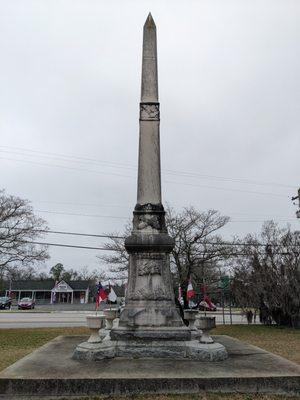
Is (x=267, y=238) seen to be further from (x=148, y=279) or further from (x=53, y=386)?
(x=53, y=386)

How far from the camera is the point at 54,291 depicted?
67688 millimetres

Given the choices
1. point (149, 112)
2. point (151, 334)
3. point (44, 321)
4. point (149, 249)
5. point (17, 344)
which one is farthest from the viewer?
point (44, 321)

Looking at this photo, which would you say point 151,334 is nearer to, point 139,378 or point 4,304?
point 139,378

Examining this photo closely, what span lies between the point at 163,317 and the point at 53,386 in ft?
10.2

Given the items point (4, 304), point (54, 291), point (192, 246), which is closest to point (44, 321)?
point (192, 246)

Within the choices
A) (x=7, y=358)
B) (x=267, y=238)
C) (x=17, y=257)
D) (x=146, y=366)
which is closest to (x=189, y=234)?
(x=267, y=238)

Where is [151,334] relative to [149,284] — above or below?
below

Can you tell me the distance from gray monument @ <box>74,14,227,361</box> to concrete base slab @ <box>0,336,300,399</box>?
77 centimetres

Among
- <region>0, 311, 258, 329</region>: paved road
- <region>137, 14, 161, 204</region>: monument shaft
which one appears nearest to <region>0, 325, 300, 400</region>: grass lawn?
<region>0, 311, 258, 329</region>: paved road

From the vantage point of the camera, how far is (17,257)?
67.0 ft

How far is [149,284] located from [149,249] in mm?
740

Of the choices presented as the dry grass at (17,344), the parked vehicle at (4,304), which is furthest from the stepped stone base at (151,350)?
the parked vehicle at (4,304)

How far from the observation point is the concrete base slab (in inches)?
232

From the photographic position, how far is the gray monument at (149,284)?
794 cm
